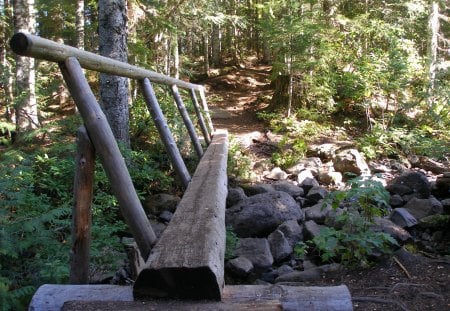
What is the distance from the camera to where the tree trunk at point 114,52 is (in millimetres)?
7469

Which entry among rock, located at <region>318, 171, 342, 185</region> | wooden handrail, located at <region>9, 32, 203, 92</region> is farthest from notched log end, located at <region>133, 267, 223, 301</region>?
rock, located at <region>318, 171, 342, 185</region>

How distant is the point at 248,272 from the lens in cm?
535

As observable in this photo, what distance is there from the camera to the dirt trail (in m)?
15.4

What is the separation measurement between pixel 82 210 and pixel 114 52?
5350mm

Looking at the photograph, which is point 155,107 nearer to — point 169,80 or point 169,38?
point 169,80

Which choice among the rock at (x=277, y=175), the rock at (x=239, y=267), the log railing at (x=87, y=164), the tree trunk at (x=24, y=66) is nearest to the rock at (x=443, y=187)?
the rock at (x=277, y=175)

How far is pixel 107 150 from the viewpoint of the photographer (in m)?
2.77

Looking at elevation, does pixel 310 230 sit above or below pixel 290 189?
above

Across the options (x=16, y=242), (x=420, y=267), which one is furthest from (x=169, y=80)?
(x=420, y=267)

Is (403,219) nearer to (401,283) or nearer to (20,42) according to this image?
(401,283)

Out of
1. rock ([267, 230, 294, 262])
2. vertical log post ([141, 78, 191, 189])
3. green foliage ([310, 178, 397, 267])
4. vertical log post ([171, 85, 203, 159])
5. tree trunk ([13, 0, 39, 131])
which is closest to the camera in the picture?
green foliage ([310, 178, 397, 267])

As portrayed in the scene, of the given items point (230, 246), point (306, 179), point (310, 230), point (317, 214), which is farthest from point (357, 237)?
point (306, 179)

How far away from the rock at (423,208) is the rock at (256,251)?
3.13 m

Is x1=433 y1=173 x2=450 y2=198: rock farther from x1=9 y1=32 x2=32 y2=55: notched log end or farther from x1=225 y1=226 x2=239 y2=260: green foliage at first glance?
x1=9 y1=32 x2=32 y2=55: notched log end
